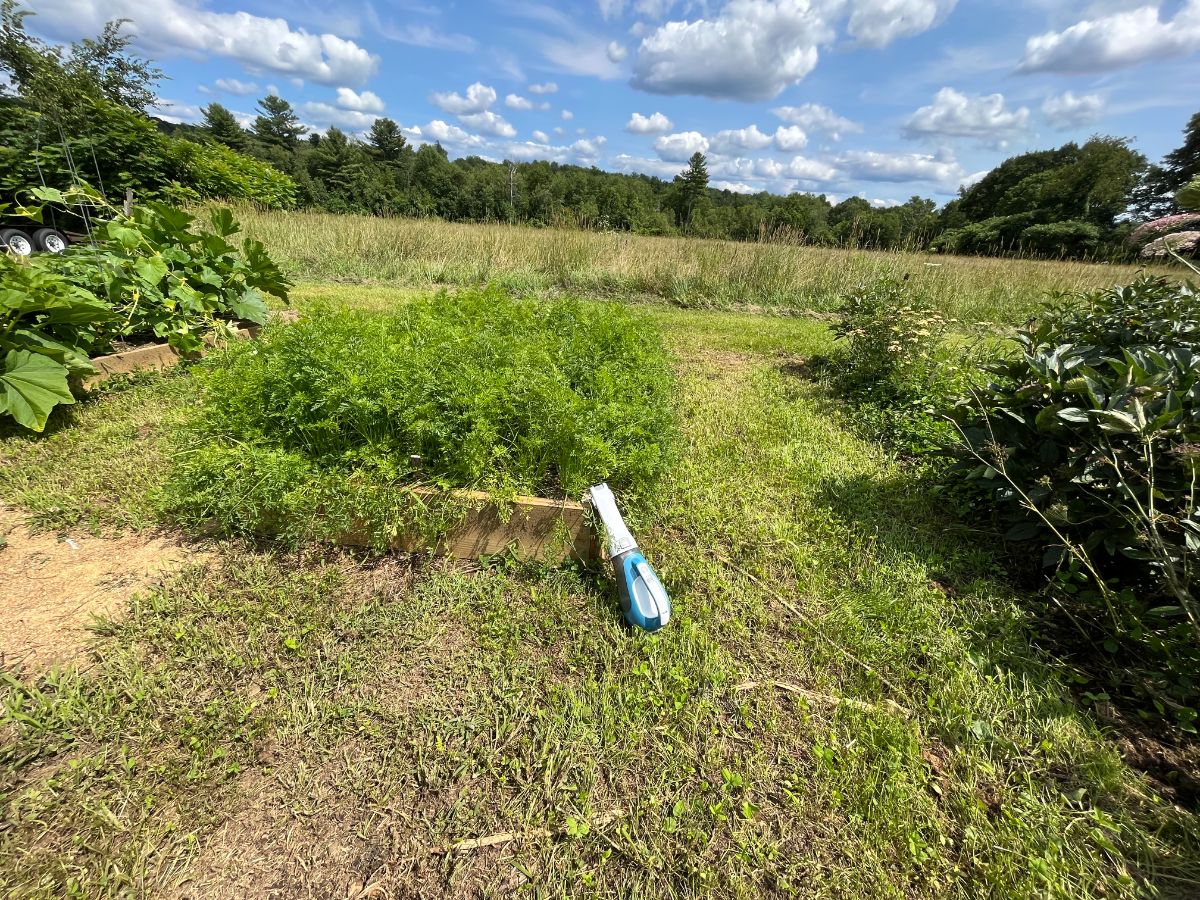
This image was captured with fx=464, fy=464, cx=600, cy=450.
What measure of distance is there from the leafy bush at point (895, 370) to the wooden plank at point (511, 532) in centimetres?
264

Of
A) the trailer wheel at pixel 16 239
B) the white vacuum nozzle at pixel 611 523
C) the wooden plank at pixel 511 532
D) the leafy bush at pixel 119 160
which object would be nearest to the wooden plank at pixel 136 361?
the wooden plank at pixel 511 532

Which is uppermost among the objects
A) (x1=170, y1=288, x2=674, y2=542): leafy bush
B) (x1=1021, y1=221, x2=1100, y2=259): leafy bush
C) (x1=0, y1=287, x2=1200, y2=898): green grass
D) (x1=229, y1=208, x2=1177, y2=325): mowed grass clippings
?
(x1=1021, y1=221, x2=1100, y2=259): leafy bush

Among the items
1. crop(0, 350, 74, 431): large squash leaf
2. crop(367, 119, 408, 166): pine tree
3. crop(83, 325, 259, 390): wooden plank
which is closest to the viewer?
crop(0, 350, 74, 431): large squash leaf

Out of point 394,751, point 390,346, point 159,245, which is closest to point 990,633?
point 394,751

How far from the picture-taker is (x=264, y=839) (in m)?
1.19

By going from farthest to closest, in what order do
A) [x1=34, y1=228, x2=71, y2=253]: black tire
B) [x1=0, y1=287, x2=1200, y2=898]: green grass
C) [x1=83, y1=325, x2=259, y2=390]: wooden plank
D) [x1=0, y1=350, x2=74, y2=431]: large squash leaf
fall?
[x1=34, y1=228, x2=71, y2=253]: black tire
[x1=83, y1=325, x2=259, y2=390]: wooden plank
[x1=0, y1=350, x2=74, y2=431]: large squash leaf
[x1=0, y1=287, x2=1200, y2=898]: green grass

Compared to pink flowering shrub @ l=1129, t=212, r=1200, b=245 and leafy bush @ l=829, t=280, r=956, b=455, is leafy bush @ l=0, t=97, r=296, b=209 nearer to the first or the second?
leafy bush @ l=829, t=280, r=956, b=455

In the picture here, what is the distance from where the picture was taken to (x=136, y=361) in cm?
343

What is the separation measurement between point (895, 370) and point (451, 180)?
56392 millimetres

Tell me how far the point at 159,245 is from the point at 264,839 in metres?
4.58

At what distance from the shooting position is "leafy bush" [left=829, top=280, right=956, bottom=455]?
3.54m

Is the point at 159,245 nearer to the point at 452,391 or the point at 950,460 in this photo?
the point at 452,391

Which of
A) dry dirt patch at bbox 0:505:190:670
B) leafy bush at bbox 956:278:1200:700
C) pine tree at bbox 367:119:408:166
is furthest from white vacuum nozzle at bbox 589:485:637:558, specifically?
pine tree at bbox 367:119:408:166

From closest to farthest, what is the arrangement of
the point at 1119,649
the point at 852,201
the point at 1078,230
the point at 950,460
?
the point at 1119,649, the point at 950,460, the point at 1078,230, the point at 852,201
